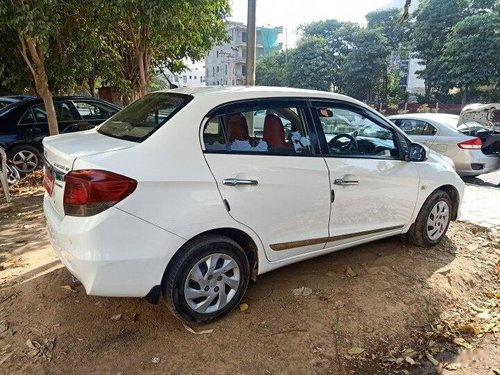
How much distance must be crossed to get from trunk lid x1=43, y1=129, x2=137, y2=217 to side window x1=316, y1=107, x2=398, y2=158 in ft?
5.38

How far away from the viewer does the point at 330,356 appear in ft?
8.39

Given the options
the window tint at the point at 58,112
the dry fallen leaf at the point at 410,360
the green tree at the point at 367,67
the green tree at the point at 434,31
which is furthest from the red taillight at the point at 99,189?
the green tree at the point at 367,67

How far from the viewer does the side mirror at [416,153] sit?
12.2 feet

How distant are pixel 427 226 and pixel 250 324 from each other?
88.1 inches

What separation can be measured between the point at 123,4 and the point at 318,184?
4287 mm

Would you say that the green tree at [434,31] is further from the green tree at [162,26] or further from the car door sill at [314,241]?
the car door sill at [314,241]

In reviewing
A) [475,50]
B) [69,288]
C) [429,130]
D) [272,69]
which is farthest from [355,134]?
[272,69]

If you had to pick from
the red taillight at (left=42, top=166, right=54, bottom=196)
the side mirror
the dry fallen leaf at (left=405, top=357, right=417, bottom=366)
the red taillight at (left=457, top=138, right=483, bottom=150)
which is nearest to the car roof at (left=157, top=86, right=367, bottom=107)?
the side mirror

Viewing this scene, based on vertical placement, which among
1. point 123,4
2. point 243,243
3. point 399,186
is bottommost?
point 243,243

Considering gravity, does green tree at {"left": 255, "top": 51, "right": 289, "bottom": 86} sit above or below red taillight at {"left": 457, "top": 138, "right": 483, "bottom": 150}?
above

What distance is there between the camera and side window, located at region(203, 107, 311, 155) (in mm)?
2695

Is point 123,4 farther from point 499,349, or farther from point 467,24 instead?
point 467,24

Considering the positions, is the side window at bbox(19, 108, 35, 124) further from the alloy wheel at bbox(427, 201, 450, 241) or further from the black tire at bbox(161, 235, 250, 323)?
the alloy wheel at bbox(427, 201, 450, 241)

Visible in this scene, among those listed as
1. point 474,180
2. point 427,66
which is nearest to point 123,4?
point 474,180
